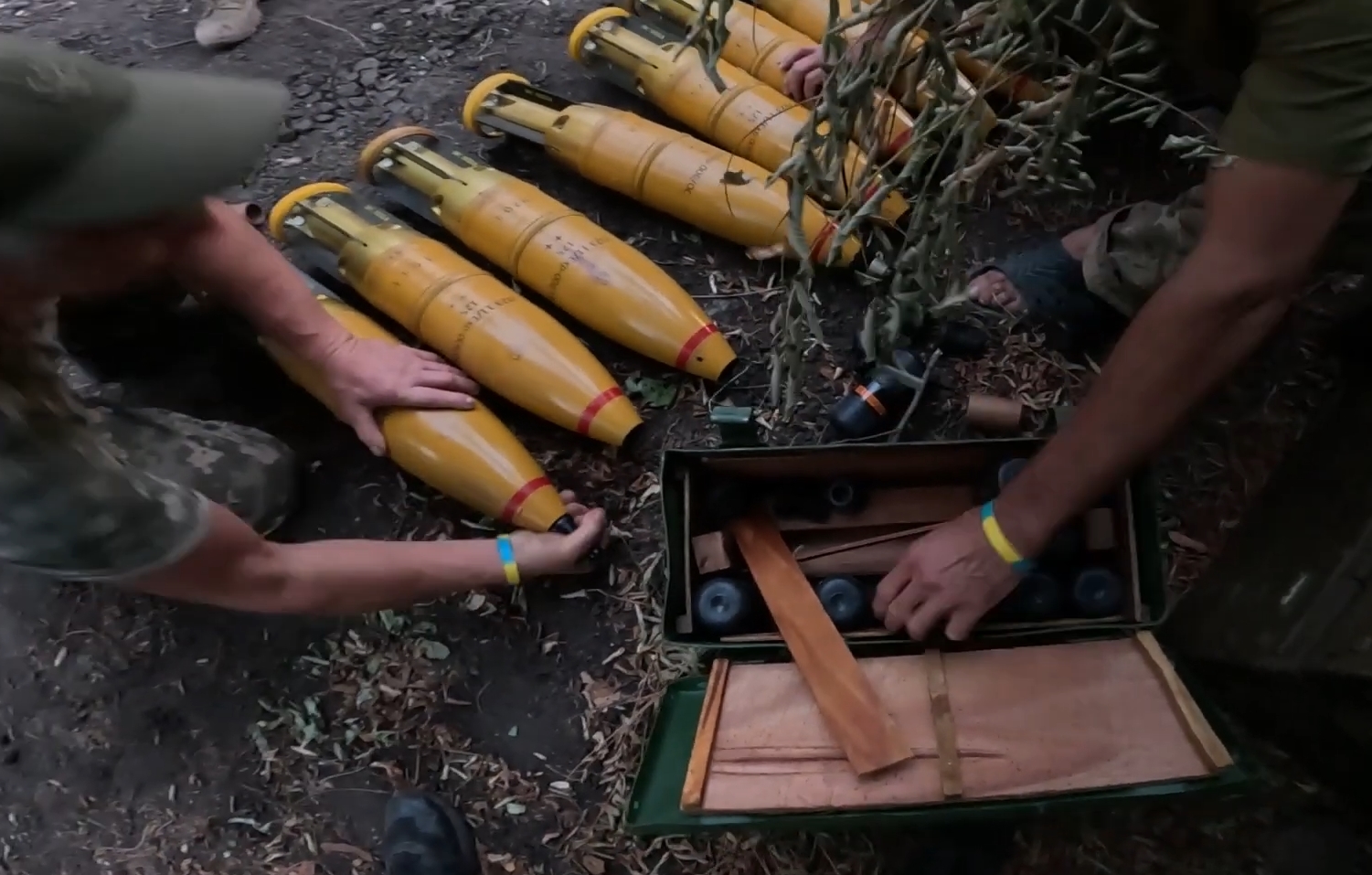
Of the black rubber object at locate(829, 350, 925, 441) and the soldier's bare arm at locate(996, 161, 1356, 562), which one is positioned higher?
the soldier's bare arm at locate(996, 161, 1356, 562)

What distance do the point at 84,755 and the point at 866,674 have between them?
1.01m

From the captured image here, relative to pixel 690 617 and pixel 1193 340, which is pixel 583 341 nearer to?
pixel 690 617

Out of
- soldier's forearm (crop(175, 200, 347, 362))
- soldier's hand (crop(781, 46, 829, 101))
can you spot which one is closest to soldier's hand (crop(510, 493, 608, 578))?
soldier's forearm (crop(175, 200, 347, 362))

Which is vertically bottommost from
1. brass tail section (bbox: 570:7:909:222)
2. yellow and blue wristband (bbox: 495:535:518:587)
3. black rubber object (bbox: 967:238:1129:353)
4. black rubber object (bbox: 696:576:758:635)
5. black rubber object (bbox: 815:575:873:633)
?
yellow and blue wristband (bbox: 495:535:518:587)

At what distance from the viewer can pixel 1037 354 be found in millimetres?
1382

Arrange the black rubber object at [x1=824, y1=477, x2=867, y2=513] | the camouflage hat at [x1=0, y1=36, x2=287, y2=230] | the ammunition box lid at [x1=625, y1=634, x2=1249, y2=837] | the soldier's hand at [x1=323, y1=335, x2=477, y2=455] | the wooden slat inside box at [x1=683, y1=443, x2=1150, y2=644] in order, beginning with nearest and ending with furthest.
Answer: the camouflage hat at [x1=0, y1=36, x2=287, y2=230] → the ammunition box lid at [x1=625, y1=634, x2=1249, y2=837] → the wooden slat inside box at [x1=683, y1=443, x2=1150, y2=644] → the black rubber object at [x1=824, y1=477, x2=867, y2=513] → the soldier's hand at [x1=323, y1=335, x2=477, y2=455]

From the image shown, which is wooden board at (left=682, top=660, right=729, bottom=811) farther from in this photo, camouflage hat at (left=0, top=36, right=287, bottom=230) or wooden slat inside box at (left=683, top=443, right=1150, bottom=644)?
camouflage hat at (left=0, top=36, right=287, bottom=230)

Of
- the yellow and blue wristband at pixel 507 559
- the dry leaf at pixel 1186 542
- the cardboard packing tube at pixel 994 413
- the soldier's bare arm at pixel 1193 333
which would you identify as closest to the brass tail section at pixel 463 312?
the yellow and blue wristband at pixel 507 559

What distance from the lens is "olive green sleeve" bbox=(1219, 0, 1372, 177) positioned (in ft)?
2.27

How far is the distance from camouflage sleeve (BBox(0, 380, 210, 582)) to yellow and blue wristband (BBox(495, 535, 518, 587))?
1.30 ft

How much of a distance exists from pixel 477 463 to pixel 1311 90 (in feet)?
3.00

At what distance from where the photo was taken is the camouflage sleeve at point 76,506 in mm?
785

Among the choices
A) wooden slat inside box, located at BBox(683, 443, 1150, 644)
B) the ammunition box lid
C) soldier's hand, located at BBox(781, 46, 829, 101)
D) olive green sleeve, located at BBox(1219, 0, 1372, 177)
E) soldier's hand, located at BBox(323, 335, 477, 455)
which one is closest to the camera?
olive green sleeve, located at BBox(1219, 0, 1372, 177)

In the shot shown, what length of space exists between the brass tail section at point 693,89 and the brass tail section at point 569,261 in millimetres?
238
